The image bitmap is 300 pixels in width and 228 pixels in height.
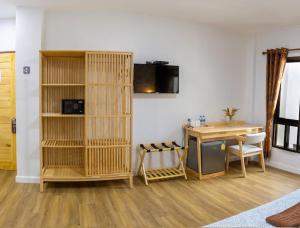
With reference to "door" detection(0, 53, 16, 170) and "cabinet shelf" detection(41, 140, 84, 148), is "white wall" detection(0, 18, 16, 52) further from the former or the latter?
"cabinet shelf" detection(41, 140, 84, 148)

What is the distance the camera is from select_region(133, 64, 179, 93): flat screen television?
4086 mm

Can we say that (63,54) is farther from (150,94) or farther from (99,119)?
(150,94)

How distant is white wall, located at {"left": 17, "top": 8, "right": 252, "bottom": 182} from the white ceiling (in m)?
0.20

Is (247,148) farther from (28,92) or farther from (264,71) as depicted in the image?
(28,92)

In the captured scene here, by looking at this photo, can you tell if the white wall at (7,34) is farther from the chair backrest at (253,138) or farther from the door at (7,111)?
the chair backrest at (253,138)

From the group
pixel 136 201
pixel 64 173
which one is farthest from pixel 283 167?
pixel 64 173

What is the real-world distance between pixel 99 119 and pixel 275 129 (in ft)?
10.4

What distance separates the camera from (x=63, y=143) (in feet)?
12.6

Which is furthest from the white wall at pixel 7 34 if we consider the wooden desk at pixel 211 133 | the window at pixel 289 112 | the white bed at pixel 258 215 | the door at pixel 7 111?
the window at pixel 289 112

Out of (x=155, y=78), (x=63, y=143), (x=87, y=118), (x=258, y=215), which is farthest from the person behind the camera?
(x=155, y=78)

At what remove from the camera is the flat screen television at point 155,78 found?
4086 millimetres

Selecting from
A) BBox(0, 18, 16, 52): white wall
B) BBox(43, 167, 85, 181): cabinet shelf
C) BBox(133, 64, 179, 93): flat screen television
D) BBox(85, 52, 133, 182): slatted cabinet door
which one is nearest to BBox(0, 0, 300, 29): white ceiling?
BBox(0, 18, 16, 52): white wall

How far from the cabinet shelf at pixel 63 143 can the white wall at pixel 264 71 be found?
10.9ft

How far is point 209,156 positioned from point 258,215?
222cm
